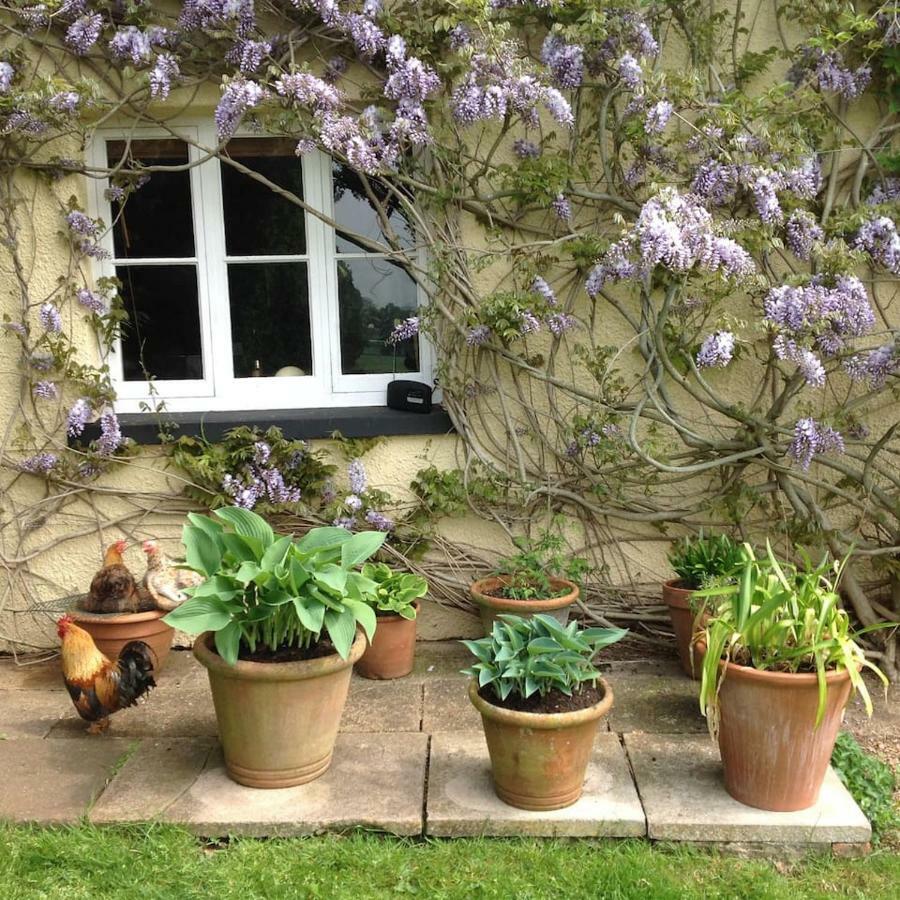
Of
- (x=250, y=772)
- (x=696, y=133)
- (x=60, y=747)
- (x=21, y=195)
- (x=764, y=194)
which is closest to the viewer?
(x=250, y=772)

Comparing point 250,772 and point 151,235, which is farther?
point 151,235

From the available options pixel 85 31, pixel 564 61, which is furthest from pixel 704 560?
pixel 85 31

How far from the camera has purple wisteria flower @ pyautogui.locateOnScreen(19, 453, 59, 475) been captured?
402 cm

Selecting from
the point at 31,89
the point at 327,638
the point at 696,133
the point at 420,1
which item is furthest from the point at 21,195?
the point at 696,133

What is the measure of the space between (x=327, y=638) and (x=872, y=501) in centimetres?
258

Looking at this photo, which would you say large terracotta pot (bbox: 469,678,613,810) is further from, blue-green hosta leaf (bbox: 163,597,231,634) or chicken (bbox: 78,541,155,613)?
chicken (bbox: 78,541,155,613)

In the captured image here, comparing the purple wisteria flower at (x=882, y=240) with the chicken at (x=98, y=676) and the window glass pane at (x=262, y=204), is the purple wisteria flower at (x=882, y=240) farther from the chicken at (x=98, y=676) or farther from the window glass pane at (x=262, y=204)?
the chicken at (x=98, y=676)

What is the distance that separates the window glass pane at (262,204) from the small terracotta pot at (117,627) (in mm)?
1823

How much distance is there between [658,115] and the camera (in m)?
3.60

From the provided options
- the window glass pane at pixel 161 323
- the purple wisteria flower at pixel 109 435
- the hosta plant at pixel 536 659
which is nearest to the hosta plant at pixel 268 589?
the hosta plant at pixel 536 659

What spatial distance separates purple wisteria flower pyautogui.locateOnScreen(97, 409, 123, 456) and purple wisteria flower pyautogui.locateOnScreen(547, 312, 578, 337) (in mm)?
2063

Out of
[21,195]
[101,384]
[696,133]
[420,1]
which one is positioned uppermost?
[420,1]

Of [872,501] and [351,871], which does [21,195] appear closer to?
[351,871]

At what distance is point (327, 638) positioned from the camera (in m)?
2.95
